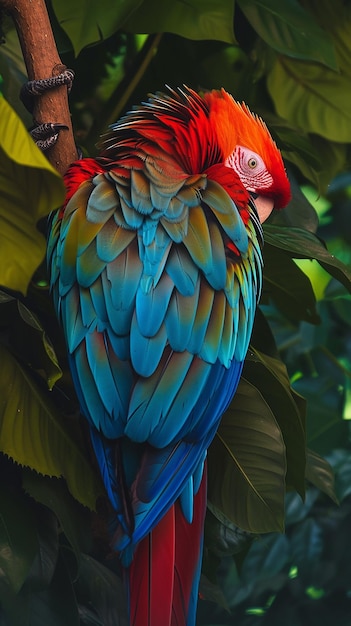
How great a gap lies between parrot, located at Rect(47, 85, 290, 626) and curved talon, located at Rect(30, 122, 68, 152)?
0.03 metres

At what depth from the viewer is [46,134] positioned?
2.16ft

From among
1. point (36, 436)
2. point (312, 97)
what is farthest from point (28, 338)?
point (312, 97)

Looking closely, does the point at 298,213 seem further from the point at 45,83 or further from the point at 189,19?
the point at 45,83

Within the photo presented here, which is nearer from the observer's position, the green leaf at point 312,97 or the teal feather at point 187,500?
the teal feather at point 187,500

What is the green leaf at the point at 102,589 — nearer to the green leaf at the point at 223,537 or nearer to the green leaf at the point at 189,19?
the green leaf at the point at 223,537

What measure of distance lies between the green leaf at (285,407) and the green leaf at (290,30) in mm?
364

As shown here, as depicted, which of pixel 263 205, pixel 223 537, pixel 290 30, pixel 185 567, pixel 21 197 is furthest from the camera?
pixel 290 30

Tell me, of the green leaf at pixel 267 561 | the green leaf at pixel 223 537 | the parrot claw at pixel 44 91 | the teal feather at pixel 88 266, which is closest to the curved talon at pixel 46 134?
the parrot claw at pixel 44 91

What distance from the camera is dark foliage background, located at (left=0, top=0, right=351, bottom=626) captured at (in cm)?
66

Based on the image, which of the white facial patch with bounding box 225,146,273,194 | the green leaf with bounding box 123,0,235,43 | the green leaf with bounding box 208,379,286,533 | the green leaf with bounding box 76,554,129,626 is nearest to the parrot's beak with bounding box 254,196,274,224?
the white facial patch with bounding box 225,146,273,194

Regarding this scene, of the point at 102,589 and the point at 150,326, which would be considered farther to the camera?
the point at 102,589

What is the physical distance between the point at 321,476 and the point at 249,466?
0.72ft

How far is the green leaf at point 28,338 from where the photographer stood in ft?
2.05

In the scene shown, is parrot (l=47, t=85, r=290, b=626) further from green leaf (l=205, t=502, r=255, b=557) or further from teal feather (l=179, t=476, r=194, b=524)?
green leaf (l=205, t=502, r=255, b=557)
